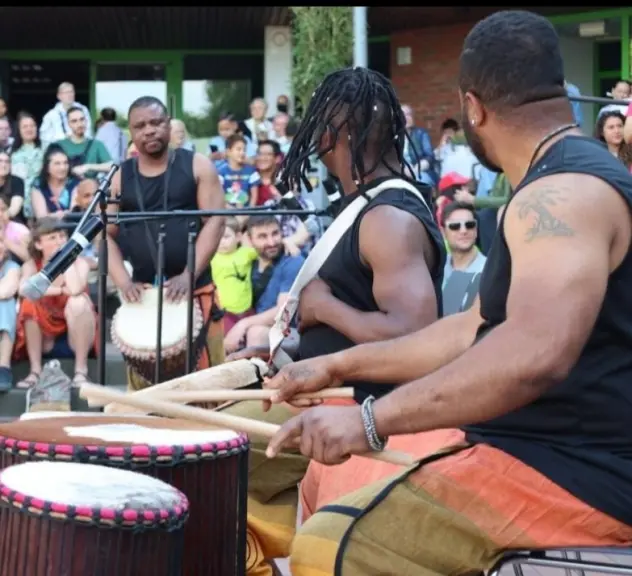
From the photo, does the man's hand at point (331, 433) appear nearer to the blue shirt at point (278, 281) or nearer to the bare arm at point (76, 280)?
the blue shirt at point (278, 281)

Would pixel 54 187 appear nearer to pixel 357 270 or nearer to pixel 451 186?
pixel 451 186

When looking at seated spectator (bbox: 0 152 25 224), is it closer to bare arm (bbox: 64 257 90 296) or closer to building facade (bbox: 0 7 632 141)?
bare arm (bbox: 64 257 90 296)

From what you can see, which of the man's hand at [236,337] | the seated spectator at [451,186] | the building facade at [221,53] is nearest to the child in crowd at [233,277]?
the man's hand at [236,337]

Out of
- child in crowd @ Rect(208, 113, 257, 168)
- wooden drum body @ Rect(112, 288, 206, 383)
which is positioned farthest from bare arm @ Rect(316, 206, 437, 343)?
child in crowd @ Rect(208, 113, 257, 168)

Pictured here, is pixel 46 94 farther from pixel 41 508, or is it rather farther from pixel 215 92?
pixel 41 508

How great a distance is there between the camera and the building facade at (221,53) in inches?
621

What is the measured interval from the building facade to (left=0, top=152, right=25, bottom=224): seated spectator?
5580mm

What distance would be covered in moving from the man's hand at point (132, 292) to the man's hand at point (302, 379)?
315 cm

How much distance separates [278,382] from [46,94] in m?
16.0

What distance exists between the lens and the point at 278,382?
312cm

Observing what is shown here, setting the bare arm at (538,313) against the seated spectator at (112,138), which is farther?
the seated spectator at (112,138)

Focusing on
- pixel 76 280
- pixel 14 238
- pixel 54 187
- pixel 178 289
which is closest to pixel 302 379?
pixel 178 289

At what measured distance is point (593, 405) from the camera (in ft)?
8.16

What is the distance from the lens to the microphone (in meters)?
4.24
